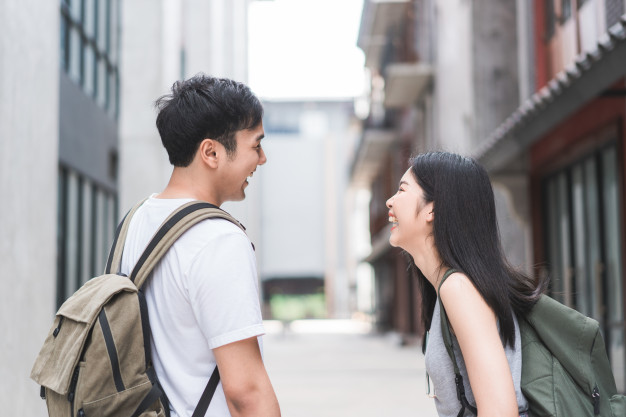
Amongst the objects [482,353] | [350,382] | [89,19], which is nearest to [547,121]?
[350,382]

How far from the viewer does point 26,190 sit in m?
5.57

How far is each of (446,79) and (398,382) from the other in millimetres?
9052

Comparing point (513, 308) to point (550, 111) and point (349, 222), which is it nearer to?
point (550, 111)

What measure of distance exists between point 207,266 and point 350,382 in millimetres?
11833

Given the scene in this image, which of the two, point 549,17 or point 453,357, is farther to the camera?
point 549,17

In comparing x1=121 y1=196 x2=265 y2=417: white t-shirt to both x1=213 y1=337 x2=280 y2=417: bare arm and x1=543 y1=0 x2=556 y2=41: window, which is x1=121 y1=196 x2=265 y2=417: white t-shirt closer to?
x1=213 y1=337 x2=280 y2=417: bare arm

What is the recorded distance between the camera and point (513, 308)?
2.38 metres

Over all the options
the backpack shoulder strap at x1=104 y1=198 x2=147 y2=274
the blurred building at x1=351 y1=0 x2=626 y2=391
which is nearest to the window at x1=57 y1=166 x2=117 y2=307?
the blurred building at x1=351 y1=0 x2=626 y2=391

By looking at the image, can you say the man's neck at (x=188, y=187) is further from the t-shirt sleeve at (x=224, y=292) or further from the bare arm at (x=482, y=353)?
the bare arm at (x=482, y=353)

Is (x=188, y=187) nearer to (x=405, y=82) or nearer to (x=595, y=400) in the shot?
(x=595, y=400)

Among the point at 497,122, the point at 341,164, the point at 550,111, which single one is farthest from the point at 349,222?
the point at 550,111

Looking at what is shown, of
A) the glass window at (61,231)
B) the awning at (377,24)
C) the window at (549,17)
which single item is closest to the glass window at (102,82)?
the glass window at (61,231)

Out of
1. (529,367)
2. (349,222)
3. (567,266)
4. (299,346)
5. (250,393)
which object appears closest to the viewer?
(250,393)

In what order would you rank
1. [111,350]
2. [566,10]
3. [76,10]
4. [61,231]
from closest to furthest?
[111,350] < [566,10] < [61,231] < [76,10]
